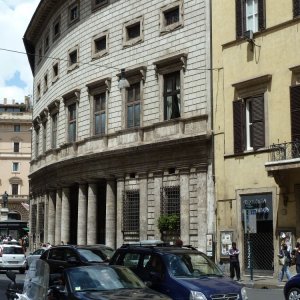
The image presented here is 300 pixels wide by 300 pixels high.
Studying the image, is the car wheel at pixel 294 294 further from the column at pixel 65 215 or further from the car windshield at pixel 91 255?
the column at pixel 65 215

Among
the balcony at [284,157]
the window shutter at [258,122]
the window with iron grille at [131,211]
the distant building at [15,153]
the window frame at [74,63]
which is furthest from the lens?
the distant building at [15,153]

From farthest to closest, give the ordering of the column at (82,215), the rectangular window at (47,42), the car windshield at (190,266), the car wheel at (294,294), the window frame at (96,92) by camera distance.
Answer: the rectangular window at (47,42) → the column at (82,215) → the window frame at (96,92) → the car wheel at (294,294) → the car windshield at (190,266)

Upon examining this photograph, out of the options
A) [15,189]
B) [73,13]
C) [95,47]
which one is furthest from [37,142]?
[15,189]

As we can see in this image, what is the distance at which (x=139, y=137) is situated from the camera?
3278cm

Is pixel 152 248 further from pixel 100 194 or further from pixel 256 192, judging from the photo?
pixel 100 194

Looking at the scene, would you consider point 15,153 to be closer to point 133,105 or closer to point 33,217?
point 33,217

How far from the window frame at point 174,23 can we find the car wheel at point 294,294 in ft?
62.6

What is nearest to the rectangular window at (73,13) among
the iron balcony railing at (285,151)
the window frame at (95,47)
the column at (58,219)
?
the window frame at (95,47)

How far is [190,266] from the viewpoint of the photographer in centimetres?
1330

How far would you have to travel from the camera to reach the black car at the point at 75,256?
18.5 meters

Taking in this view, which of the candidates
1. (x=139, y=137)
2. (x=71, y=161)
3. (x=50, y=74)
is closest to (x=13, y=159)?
(x=50, y=74)

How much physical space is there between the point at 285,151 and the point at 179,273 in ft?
42.3

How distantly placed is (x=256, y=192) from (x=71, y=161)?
589 inches

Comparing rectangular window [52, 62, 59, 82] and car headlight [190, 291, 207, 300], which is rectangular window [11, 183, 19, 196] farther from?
car headlight [190, 291, 207, 300]
